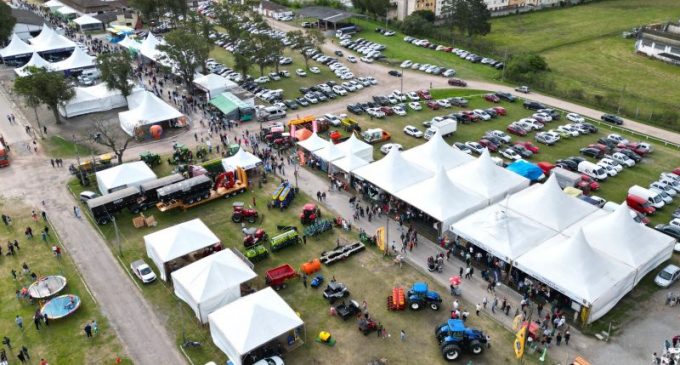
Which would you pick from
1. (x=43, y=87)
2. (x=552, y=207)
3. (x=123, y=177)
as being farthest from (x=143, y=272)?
(x=43, y=87)

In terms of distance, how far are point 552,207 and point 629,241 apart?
196 inches

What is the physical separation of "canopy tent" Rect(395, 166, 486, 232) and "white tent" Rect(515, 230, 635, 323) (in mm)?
5805

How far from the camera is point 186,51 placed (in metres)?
62.7

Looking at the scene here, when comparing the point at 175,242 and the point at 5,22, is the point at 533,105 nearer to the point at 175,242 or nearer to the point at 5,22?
the point at 175,242

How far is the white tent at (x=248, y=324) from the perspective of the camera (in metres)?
25.3

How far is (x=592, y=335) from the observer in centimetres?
2778

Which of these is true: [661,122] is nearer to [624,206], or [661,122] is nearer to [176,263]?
[624,206]

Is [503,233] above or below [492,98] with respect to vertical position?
above

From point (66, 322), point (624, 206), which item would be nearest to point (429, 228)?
point (624, 206)

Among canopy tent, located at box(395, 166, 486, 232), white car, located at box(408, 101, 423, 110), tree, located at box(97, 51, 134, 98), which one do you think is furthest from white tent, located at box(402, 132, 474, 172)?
tree, located at box(97, 51, 134, 98)

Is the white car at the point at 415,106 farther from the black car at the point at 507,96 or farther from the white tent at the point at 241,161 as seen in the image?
the white tent at the point at 241,161

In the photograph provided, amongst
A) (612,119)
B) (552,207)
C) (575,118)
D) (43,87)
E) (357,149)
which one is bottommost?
(612,119)

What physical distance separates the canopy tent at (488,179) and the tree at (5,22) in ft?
239

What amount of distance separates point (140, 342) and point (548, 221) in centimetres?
2539
